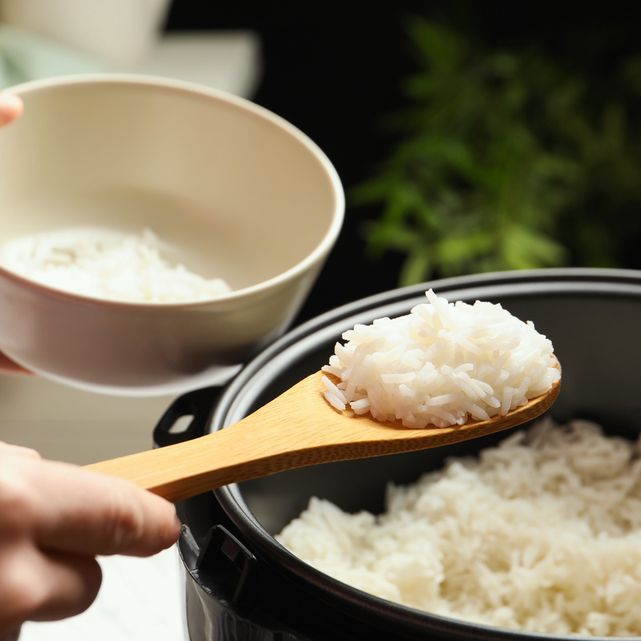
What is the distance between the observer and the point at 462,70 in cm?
248

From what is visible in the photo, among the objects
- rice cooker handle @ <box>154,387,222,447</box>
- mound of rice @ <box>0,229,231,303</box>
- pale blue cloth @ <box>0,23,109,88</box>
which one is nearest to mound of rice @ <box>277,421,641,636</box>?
rice cooker handle @ <box>154,387,222,447</box>

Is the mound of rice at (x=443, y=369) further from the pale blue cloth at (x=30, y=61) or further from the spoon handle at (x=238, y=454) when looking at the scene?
the pale blue cloth at (x=30, y=61)

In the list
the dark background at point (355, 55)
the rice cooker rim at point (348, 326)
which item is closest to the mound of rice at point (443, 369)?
the rice cooker rim at point (348, 326)

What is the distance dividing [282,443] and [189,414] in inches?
9.1

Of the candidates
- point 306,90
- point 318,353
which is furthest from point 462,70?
point 318,353

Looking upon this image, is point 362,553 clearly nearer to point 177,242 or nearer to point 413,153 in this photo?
point 177,242

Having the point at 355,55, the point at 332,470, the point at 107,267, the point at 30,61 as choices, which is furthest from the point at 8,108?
the point at 355,55

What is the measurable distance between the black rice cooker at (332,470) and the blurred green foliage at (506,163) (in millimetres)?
1124

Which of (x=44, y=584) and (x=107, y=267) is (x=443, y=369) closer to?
(x=44, y=584)

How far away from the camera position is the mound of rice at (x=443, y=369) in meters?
0.79

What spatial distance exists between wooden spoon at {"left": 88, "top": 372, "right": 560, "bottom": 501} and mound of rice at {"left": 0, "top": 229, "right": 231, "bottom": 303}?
24cm

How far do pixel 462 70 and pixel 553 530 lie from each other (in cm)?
170

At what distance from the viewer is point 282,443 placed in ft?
2.47

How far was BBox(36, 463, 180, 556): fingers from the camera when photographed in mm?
594
